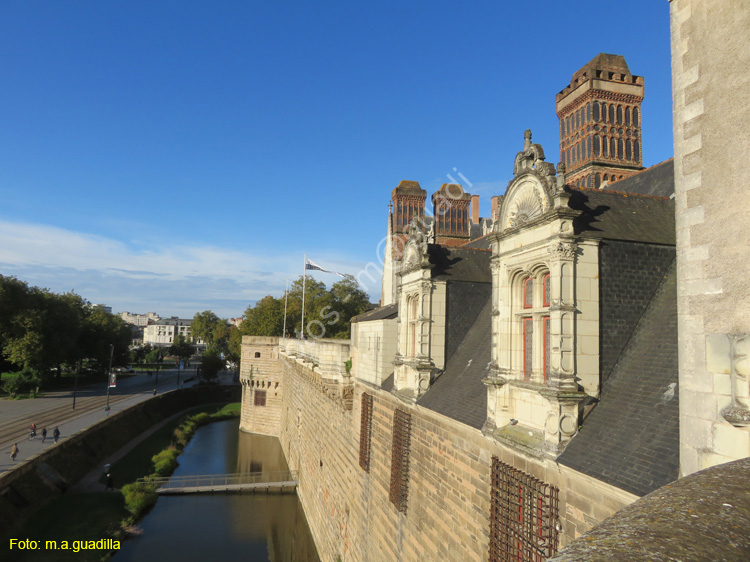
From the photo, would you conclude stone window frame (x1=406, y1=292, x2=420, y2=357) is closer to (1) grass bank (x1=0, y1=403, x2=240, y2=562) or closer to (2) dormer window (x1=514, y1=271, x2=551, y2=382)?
(2) dormer window (x1=514, y1=271, x2=551, y2=382)

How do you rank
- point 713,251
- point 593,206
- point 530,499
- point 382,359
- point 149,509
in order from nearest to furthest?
1. point 713,251
2. point 530,499
3. point 593,206
4. point 382,359
5. point 149,509

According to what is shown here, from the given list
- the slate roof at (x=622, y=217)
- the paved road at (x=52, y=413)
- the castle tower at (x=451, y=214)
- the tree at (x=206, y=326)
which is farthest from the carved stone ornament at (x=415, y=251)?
the tree at (x=206, y=326)

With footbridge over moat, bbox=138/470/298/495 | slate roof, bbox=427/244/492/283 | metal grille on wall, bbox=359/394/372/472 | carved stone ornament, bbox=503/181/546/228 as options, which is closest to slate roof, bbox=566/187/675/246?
carved stone ornament, bbox=503/181/546/228

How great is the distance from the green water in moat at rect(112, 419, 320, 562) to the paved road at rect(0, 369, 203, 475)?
23.4ft

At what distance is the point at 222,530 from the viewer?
82.1ft

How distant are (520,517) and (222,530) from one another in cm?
2222

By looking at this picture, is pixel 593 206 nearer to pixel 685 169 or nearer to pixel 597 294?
pixel 597 294

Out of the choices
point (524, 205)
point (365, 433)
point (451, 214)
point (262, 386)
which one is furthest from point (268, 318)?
point (524, 205)

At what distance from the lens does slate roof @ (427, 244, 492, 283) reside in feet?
42.4

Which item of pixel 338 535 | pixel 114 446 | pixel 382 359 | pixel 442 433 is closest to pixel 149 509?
pixel 114 446

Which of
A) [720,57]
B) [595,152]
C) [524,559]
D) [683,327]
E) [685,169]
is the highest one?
[595,152]

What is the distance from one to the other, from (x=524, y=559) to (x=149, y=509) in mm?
25629

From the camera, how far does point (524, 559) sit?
716 cm

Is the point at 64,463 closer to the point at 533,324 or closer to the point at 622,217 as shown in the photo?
the point at 533,324
